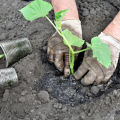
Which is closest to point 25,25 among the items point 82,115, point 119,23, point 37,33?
point 37,33

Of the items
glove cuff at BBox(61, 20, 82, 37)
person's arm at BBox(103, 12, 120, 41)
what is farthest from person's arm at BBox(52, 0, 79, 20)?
person's arm at BBox(103, 12, 120, 41)

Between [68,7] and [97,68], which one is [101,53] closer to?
[97,68]

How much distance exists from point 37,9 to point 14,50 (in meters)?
0.46

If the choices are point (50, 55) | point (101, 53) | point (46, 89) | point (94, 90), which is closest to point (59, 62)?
point (50, 55)

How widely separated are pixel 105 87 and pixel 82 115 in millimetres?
353

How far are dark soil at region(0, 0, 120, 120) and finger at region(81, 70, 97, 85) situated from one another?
0.18 ft

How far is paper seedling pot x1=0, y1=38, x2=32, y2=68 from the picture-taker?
1696mm

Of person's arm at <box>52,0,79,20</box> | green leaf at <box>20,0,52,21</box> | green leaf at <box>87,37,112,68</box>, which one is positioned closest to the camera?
green leaf at <box>87,37,112,68</box>

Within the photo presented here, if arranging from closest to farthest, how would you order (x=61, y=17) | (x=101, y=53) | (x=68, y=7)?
(x=101, y=53), (x=61, y=17), (x=68, y=7)

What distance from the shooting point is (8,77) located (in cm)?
158

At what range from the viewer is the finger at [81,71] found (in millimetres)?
1717

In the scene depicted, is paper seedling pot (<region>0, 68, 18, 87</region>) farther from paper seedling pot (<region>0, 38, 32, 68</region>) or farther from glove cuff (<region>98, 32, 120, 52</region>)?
glove cuff (<region>98, 32, 120, 52</region>)

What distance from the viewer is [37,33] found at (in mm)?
2012

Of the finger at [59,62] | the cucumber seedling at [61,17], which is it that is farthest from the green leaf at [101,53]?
the finger at [59,62]
